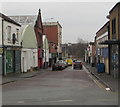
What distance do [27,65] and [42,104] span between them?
1197 inches

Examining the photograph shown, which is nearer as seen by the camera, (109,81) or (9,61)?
(109,81)

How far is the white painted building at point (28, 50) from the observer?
3968 cm

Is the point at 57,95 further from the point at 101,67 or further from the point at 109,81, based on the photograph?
the point at 101,67

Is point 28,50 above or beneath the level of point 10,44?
beneath

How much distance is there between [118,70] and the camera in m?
26.2

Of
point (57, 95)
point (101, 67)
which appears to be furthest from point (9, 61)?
point (57, 95)

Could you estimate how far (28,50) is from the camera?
4247 centimetres

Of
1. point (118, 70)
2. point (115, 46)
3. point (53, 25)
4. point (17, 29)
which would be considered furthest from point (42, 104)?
point (53, 25)

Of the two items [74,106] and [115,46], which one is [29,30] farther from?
[74,106]

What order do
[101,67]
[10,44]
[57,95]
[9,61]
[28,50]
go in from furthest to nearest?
Answer: [28,50] → [101,67] → [10,44] → [9,61] → [57,95]

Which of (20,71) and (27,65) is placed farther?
(27,65)

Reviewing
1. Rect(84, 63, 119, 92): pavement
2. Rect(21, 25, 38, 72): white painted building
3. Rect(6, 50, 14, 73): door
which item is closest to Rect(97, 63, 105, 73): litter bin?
Rect(84, 63, 119, 92): pavement

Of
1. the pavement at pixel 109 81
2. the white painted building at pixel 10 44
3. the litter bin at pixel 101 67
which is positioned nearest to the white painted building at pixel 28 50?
the white painted building at pixel 10 44

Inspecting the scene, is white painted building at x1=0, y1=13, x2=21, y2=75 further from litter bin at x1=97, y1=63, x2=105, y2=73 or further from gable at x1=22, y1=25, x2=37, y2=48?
litter bin at x1=97, y1=63, x2=105, y2=73
